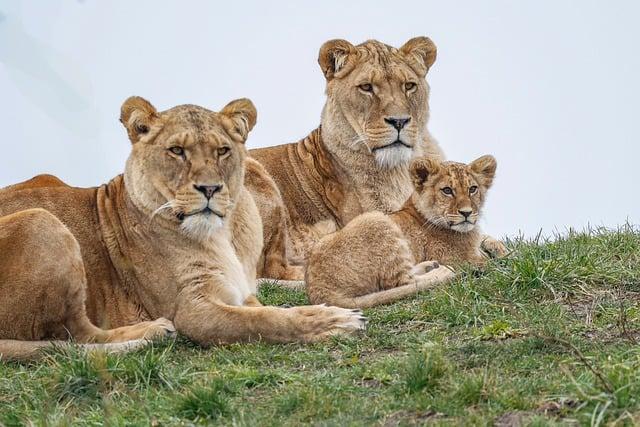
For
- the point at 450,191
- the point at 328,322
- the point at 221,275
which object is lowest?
the point at 328,322

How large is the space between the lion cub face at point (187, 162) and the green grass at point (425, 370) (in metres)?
0.82

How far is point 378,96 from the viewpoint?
995cm

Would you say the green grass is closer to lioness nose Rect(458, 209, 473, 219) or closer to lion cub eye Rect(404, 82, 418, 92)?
lioness nose Rect(458, 209, 473, 219)

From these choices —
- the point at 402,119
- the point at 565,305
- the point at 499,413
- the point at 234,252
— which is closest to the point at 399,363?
the point at 499,413

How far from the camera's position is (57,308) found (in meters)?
7.37

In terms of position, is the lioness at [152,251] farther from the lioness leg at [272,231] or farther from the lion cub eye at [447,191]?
the lioness leg at [272,231]

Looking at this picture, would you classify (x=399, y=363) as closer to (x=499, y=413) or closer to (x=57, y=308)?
(x=499, y=413)

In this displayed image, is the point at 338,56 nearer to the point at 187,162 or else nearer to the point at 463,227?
the point at 463,227

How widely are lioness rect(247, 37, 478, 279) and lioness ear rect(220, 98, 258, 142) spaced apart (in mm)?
2110

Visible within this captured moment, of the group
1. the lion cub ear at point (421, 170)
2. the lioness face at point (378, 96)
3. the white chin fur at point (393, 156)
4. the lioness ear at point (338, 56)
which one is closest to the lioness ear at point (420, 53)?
the lioness face at point (378, 96)

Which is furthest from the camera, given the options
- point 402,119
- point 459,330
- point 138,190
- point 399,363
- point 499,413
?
point 402,119

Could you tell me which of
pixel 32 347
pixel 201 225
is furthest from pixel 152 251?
pixel 32 347

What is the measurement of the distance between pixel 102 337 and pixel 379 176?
3.33 meters

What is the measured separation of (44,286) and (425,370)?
269cm
